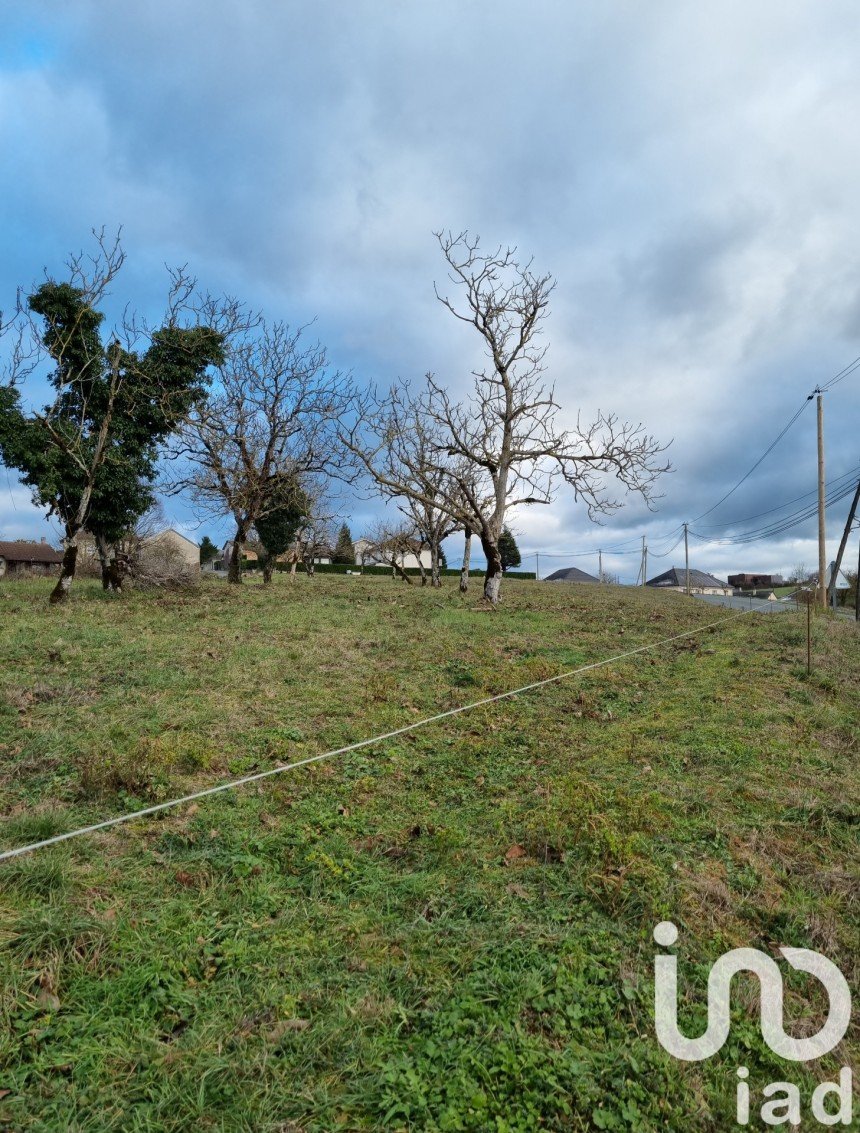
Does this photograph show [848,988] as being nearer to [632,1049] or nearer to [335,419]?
[632,1049]

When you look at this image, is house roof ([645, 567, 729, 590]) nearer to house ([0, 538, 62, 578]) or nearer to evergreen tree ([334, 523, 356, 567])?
evergreen tree ([334, 523, 356, 567])

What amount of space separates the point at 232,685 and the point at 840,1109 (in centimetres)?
679

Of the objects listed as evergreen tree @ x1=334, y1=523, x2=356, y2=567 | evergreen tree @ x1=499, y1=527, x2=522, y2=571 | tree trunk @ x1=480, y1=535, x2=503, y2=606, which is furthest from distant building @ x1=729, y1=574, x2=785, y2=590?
tree trunk @ x1=480, y1=535, x2=503, y2=606

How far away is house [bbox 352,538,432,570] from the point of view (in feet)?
105

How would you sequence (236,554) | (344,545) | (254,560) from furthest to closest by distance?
1. (254,560)
2. (344,545)
3. (236,554)

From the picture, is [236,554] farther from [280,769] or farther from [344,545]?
[344,545]

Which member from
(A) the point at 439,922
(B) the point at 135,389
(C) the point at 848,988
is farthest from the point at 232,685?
(B) the point at 135,389

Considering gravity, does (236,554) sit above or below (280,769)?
above

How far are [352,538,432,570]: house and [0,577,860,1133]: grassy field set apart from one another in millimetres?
22408

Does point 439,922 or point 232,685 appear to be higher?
point 232,685

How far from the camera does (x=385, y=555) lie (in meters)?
39.9

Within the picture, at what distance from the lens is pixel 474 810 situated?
15.1ft
